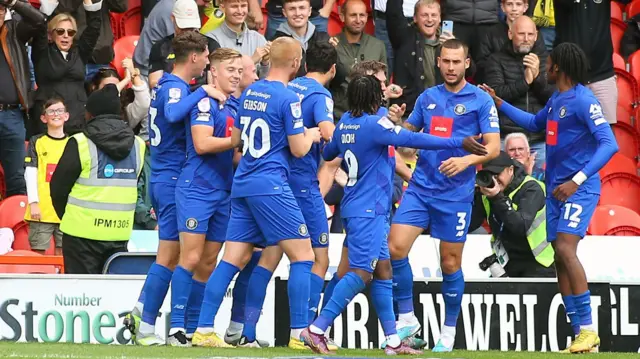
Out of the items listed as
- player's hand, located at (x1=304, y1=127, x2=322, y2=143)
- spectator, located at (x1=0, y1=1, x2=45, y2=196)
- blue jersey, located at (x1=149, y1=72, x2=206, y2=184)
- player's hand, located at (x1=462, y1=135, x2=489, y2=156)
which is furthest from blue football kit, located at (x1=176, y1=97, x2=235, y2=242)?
spectator, located at (x1=0, y1=1, x2=45, y2=196)

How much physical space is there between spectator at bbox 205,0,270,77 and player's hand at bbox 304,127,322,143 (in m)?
4.37

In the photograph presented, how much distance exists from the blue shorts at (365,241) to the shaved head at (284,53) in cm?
118

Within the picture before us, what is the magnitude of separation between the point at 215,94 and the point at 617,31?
834 cm

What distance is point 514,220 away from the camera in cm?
1148

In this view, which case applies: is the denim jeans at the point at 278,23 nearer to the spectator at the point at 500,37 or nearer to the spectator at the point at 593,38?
the spectator at the point at 500,37

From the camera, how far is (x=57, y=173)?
38.7 feet

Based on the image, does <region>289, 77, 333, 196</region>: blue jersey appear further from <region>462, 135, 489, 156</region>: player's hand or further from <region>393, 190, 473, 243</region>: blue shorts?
<region>462, 135, 489, 156</region>: player's hand

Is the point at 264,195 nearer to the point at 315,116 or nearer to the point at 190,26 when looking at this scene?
the point at 315,116

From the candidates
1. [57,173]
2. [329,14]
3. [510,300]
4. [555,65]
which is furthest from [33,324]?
[329,14]

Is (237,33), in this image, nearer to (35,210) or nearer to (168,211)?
(35,210)

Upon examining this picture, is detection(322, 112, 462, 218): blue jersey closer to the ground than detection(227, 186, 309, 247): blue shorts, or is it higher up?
higher up

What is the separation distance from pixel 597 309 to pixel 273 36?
542cm

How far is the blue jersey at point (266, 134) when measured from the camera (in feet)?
31.7

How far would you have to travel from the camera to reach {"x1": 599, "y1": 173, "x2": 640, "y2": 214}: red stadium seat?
15.3 m
